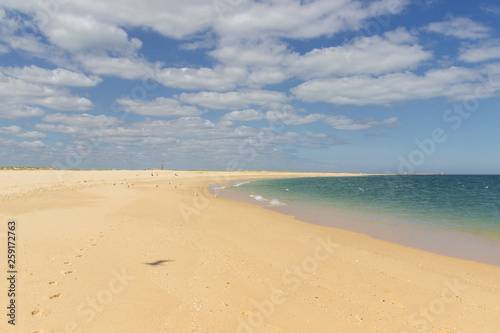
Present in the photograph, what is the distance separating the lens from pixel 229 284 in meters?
7.05

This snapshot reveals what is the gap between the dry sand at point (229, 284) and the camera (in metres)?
5.45

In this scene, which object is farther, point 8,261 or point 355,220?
point 355,220

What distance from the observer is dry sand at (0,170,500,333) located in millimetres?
5453

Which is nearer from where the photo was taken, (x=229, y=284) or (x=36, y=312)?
(x=36, y=312)

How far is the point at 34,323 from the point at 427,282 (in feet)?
31.2

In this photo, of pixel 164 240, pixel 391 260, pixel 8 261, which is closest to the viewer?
pixel 8 261

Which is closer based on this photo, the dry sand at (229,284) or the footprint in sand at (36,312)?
the footprint in sand at (36,312)

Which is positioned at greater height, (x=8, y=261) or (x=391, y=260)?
(x=8, y=261)

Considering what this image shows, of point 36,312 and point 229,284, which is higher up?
point 36,312

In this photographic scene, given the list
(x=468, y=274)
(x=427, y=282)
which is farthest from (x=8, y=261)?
(x=468, y=274)

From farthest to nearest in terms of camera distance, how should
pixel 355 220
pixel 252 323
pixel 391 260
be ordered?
pixel 355 220 < pixel 391 260 < pixel 252 323

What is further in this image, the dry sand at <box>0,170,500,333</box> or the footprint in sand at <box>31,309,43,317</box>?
the dry sand at <box>0,170,500,333</box>

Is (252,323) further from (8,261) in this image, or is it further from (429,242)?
(429,242)

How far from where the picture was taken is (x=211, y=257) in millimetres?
9023
